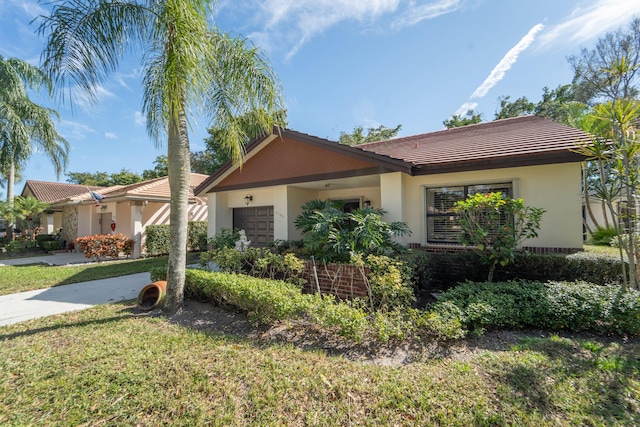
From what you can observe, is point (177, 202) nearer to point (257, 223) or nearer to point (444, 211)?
point (257, 223)

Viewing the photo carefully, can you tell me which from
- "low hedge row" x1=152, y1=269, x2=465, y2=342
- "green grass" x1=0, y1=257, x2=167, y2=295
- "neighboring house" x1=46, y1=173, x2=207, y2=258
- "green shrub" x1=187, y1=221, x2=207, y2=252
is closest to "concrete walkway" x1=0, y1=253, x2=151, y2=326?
"green grass" x1=0, y1=257, x2=167, y2=295

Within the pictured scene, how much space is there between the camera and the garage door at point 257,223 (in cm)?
1165

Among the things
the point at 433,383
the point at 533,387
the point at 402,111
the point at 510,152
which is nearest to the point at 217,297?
the point at 433,383

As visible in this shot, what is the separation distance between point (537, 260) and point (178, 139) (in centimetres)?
860

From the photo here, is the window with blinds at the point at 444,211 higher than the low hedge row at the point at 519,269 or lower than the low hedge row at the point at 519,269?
higher

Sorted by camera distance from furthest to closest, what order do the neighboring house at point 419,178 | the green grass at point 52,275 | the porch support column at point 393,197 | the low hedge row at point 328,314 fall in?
the green grass at point 52,275, the porch support column at point 393,197, the neighboring house at point 419,178, the low hedge row at point 328,314

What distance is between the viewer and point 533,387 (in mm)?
2961

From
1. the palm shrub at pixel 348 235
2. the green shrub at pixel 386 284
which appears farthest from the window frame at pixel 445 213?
the green shrub at pixel 386 284

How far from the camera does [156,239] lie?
14.8 meters

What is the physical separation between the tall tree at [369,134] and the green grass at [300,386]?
87.4 ft

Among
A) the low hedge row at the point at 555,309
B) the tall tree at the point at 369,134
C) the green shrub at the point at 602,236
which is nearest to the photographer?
the low hedge row at the point at 555,309

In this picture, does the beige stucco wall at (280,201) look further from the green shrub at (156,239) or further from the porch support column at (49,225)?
the porch support column at (49,225)

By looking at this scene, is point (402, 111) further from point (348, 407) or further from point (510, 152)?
point (348, 407)

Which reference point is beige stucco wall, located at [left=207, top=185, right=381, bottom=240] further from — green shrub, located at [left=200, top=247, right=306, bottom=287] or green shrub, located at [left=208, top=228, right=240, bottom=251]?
green shrub, located at [left=200, top=247, right=306, bottom=287]
